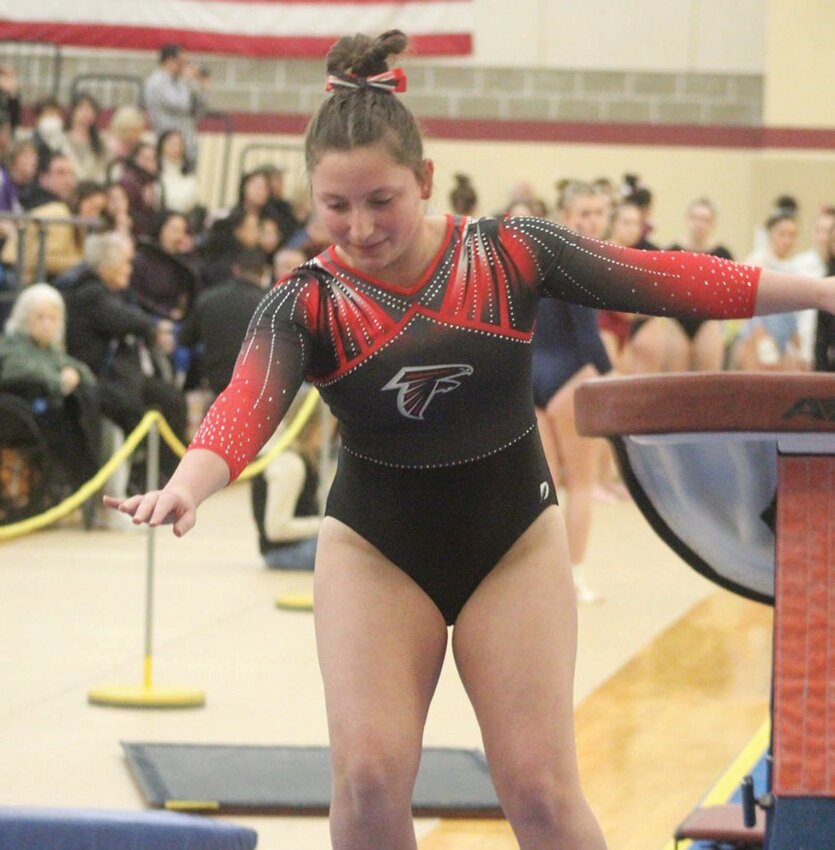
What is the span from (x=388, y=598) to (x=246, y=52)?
45.1ft

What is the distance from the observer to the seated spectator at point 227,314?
9.80 m

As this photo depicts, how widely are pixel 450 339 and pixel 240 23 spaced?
13.7 metres

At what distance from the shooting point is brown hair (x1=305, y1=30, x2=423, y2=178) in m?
2.77

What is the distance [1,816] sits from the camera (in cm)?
Answer: 285

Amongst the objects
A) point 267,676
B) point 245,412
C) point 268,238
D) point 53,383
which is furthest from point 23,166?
point 245,412

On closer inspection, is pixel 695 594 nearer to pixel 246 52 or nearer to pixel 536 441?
pixel 536 441

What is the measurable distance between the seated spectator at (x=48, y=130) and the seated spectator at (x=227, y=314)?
3295 millimetres

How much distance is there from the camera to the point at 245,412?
2.67m

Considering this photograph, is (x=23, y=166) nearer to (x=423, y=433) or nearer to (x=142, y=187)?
(x=142, y=187)

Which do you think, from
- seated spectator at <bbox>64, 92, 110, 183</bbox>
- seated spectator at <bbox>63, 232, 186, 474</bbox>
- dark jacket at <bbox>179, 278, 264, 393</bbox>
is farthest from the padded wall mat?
seated spectator at <bbox>64, 92, 110, 183</bbox>

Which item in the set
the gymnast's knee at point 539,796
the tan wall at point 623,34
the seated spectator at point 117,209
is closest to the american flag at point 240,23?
the tan wall at point 623,34

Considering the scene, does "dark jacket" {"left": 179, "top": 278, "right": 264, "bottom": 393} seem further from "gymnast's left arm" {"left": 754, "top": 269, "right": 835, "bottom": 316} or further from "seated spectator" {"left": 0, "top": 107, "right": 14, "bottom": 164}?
"gymnast's left arm" {"left": 754, "top": 269, "right": 835, "bottom": 316}

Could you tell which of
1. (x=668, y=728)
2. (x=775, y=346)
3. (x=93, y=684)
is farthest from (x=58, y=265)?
(x=668, y=728)

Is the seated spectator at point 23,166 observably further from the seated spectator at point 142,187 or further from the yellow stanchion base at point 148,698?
the yellow stanchion base at point 148,698
